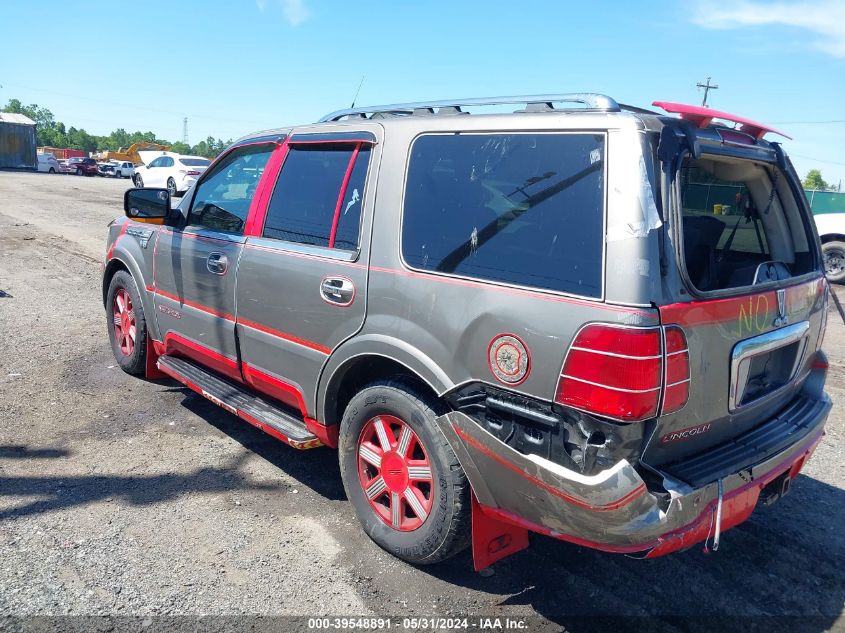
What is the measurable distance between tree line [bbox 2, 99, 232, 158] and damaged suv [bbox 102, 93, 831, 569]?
284ft

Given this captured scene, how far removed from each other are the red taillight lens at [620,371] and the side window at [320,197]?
4.62 ft

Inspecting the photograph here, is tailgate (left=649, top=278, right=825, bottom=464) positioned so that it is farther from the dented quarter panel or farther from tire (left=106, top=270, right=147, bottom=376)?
tire (left=106, top=270, right=147, bottom=376)

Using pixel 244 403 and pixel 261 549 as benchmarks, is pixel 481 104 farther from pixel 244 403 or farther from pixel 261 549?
pixel 261 549

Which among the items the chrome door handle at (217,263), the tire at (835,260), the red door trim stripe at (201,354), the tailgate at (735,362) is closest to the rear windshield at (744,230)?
the tailgate at (735,362)

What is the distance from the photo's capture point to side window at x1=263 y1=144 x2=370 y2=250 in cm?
338

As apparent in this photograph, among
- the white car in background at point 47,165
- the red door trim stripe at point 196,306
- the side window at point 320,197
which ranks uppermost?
the side window at point 320,197

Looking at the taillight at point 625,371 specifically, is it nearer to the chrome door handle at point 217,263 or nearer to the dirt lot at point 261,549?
the dirt lot at point 261,549

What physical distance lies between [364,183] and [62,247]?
1063 centimetres

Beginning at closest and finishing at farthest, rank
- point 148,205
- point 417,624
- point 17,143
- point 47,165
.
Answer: point 417,624, point 148,205, point 17,143, point 47,165

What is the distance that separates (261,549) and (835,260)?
1250 centimetres

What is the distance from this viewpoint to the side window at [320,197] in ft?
11.1

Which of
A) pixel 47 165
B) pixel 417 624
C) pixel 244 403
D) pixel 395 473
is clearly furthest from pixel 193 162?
pixel 417 624

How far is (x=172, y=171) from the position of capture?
86.1 feet

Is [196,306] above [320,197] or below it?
below
